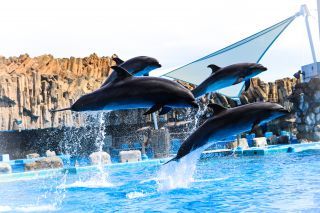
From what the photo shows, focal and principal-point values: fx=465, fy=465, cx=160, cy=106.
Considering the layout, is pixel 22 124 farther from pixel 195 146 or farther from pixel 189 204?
pixel 195 146

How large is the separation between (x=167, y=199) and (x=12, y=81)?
23.3m

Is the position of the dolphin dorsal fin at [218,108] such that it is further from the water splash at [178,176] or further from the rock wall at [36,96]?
the rock wall at [36,96]

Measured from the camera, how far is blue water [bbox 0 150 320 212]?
591 centimetres

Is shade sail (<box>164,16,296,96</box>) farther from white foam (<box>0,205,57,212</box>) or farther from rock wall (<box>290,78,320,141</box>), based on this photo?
white foam (<box>0,205,57,212</box>)

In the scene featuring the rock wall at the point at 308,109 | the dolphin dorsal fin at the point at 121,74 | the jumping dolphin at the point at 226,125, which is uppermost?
→ the rock wall at the point at 308,109

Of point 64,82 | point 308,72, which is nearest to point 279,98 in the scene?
point 308,72

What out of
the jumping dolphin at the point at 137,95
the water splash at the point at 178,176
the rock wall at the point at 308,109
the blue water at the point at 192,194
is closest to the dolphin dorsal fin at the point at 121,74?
the jumping dolphin at the point at 137,95

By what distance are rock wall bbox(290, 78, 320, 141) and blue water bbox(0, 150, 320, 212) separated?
25.1 feet

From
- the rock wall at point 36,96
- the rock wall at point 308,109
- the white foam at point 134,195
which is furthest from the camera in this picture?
the rock wall at point 36,96

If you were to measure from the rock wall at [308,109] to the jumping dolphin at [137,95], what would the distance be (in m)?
16.5

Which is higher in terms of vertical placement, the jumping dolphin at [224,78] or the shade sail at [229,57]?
the shade sail at [229,57]

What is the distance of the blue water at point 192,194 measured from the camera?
233 inches

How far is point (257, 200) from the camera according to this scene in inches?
239

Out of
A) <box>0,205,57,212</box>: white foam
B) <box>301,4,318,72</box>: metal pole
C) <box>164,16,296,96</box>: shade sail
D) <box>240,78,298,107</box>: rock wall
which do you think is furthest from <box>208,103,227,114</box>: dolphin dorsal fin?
<box>240,78,298,107</box>: rock wall
